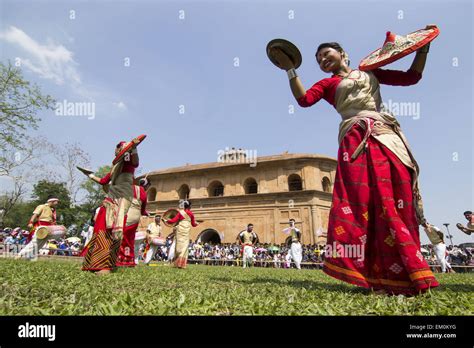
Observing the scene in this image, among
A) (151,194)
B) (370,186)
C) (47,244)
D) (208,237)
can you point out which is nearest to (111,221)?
(370,186)

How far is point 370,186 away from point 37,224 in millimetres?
10974

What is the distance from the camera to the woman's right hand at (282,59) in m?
3.42

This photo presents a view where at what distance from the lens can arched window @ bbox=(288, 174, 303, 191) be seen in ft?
107

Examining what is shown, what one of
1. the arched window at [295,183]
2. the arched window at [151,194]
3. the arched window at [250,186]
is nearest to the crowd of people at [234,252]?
the arched window at [295,183]

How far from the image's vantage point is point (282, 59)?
135 inches

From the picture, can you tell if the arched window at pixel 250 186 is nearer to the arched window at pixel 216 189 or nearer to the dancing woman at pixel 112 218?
the arched window at pixel 216 189

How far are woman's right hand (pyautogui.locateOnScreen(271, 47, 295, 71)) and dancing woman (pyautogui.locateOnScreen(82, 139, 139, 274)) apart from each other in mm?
3191

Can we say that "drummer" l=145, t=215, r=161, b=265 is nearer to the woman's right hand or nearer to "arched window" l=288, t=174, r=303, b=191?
the woman's right hand

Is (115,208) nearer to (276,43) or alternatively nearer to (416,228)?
(276,43)

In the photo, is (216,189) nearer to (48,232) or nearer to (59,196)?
(48,232)

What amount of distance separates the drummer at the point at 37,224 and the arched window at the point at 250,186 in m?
25.6

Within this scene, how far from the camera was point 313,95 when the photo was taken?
348 cm

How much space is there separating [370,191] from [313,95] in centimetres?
134

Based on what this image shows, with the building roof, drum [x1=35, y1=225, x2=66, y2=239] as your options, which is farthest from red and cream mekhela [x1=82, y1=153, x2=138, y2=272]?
the building roof
